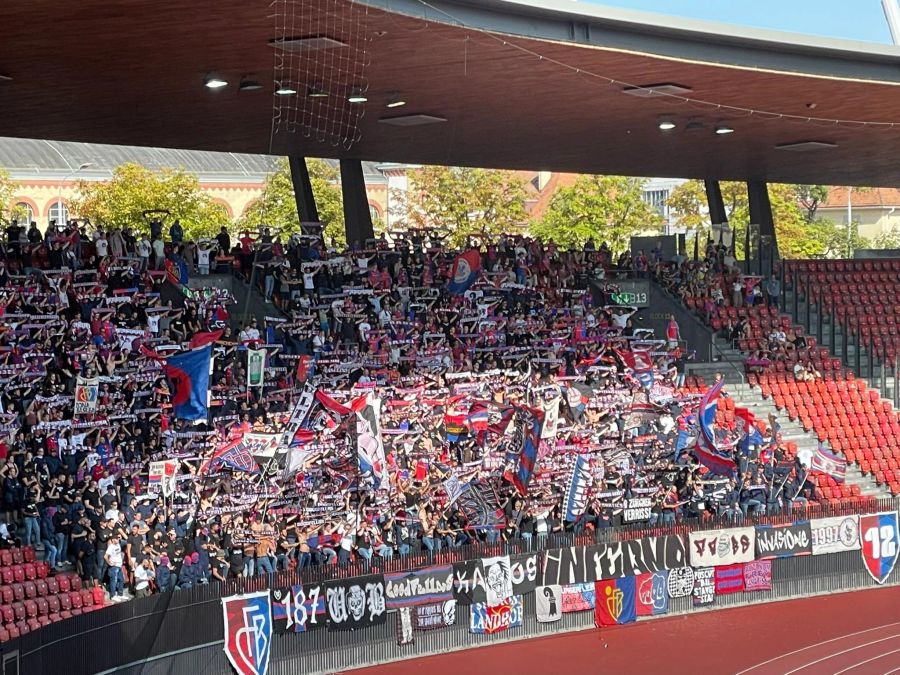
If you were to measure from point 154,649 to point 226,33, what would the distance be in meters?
8.31

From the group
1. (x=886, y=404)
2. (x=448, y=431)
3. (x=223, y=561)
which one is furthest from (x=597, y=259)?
(x=223, y=561)

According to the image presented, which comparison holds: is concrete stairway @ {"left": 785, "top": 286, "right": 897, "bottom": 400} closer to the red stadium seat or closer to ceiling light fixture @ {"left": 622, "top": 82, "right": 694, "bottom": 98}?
ceiling light fixture @ {"left": 622, "top": 82, "right": 694, "bottom": 98}

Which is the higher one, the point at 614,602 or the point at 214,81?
the point at 214,81

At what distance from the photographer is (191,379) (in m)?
21.1

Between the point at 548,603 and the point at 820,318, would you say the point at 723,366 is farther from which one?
the point at 548,603

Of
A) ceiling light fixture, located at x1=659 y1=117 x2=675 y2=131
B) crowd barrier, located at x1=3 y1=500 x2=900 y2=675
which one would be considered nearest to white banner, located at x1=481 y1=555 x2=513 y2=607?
crowd barrier, located at x1=3 y1=500 x2=900 y2=675

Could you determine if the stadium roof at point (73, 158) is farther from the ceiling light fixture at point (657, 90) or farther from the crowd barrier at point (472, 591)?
the crowd barrier at point (472, 591)

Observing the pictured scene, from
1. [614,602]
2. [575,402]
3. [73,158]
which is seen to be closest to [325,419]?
[575,402]

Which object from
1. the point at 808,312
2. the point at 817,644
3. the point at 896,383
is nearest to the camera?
the point at 817,644

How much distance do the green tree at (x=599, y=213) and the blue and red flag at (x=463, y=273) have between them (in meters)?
40.1

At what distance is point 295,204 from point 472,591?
139ft

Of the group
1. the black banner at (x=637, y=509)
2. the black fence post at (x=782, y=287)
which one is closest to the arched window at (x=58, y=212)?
the black fence post at (x=782, y=287)

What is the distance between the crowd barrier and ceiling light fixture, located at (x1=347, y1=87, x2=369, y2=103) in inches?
313

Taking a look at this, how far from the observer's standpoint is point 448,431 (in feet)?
79.7
